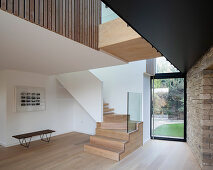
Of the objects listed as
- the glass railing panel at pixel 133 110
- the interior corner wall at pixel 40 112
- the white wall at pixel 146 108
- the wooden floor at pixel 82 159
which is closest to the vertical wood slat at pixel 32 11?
the wooden floor at pixel 82 159

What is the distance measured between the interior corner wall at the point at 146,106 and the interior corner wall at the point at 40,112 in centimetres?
331

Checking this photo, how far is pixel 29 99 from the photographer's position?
5.38m

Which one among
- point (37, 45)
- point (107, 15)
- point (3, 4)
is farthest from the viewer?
point (107, 15)

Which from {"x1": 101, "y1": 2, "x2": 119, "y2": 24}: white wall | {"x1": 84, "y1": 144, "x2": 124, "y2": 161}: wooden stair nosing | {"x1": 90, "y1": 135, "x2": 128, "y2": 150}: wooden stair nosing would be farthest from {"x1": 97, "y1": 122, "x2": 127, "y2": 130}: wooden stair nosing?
{"x1": 101, "y1": 2, "x2": 119, "y2": 24}: white wall

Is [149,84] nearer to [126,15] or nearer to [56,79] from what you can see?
[56,79]

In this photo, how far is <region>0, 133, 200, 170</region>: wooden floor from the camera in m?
3.44

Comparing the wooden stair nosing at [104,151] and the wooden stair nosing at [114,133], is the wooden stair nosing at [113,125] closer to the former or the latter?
the wooden stair nosing at [114,133]

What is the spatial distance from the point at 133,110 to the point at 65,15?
3390 mm

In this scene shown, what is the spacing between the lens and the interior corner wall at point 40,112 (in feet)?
16.1

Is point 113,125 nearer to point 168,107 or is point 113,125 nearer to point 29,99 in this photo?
point 168,107

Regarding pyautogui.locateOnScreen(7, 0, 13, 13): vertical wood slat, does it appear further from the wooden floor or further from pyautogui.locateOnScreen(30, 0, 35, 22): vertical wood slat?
the wooden floor

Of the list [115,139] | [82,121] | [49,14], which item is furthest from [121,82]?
[49,14]

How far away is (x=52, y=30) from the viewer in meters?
2.21

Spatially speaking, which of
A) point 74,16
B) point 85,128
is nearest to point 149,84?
point 85,128
